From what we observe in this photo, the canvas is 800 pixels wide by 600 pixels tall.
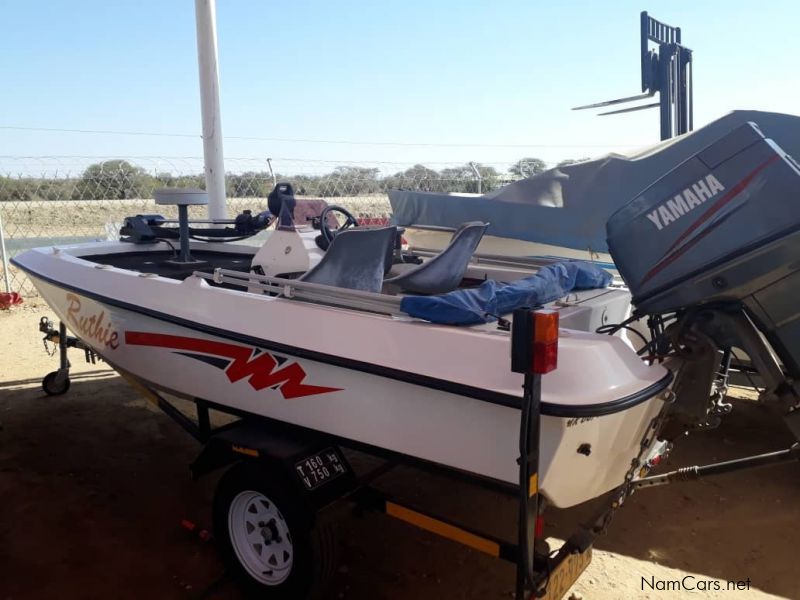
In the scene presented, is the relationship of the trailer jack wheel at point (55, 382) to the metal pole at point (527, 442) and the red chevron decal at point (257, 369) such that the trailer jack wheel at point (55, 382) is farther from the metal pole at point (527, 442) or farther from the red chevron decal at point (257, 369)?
the metal pole at point (527, 442)

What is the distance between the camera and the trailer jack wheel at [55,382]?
4902 millimetres

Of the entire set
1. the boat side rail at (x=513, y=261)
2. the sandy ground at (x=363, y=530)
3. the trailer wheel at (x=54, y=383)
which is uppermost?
the boat side rail at (x=513, y=261)

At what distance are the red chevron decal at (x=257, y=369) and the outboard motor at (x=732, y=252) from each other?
1258 millimetres

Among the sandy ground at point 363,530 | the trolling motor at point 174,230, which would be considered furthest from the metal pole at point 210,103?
the sandy ground at point 363,530

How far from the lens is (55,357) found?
6.11 meters

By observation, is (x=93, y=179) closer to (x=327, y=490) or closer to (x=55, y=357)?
(x=55, y=357)

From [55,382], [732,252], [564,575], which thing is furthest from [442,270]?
[55,382]

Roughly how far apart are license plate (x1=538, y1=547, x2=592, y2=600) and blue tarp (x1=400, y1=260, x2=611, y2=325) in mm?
857

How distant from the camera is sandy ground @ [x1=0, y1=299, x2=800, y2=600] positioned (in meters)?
2.69

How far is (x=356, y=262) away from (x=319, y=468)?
941mm

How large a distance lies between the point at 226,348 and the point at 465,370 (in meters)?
1.18

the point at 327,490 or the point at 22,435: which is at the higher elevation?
the point at 327,490

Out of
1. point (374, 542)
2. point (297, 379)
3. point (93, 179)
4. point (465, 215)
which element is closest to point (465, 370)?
point (297, 379)

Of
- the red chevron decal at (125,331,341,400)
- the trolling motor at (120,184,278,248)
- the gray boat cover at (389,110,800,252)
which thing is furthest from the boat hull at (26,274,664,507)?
the gray boat cover at (389,110,800,252)
